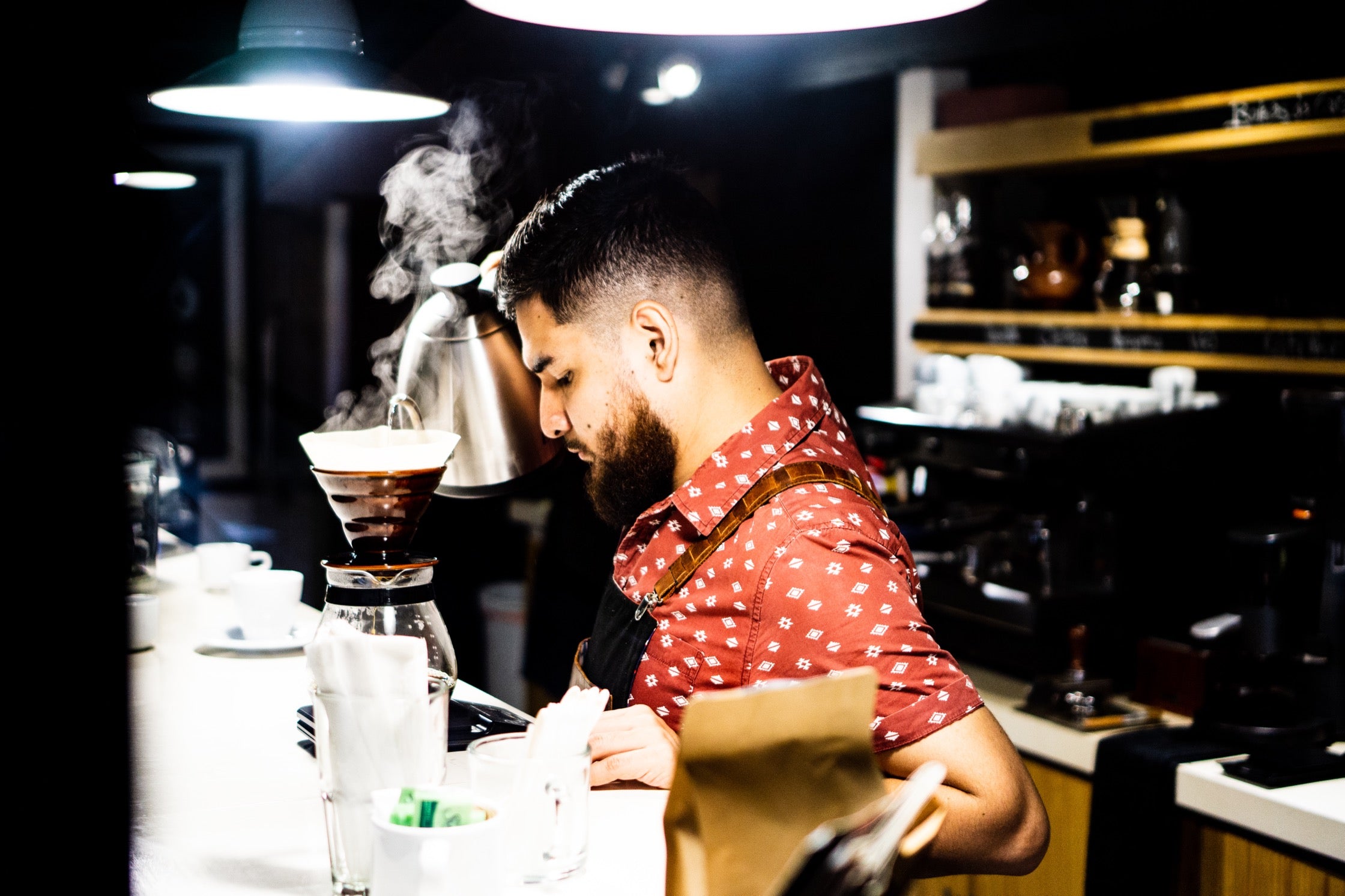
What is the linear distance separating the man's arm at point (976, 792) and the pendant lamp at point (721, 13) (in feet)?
2.41

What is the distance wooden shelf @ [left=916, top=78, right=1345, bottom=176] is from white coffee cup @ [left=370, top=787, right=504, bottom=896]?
2805 millimetres

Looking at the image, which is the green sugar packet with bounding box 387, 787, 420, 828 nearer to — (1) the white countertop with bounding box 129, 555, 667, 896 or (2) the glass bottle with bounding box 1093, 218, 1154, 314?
(1) the white countertop with bounding box 129, 555, 667, 896

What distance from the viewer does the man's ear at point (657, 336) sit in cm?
176

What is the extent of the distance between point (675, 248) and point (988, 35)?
104 inches

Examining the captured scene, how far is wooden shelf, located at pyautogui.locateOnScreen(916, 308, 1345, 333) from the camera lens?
314 centimetres

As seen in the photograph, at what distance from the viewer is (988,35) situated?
4.03 metres

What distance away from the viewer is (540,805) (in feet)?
3.81

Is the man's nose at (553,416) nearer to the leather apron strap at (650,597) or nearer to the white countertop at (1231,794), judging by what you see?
the leather apron strap at (650,597)

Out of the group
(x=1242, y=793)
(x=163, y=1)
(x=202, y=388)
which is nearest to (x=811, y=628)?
(x=1242, y=793)

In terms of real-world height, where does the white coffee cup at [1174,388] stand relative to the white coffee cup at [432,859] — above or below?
above

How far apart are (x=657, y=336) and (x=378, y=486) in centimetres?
44

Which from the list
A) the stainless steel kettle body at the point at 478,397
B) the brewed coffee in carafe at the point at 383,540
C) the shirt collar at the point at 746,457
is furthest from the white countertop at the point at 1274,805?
the brewed coffee in carafe at the point at 383,540

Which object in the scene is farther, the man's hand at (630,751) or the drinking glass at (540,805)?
the man's hand at (630,751)

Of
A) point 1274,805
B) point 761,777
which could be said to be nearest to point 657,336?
point 761,777
